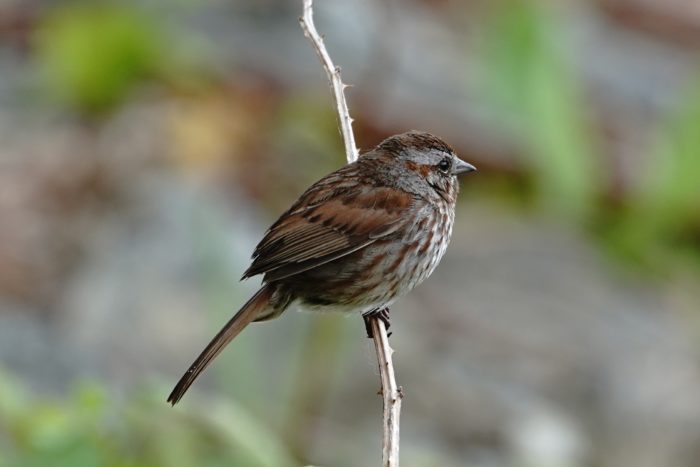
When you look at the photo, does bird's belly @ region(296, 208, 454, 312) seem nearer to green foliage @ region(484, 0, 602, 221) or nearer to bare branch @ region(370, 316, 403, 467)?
bare branch @ region(370, 316, 403, 467)

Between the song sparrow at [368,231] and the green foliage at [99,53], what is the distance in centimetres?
455

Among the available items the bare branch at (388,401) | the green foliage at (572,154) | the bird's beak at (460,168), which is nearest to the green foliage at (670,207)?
the green foliage at (572,154)

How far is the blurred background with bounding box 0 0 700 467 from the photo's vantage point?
246 inches

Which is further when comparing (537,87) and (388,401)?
(537,87)

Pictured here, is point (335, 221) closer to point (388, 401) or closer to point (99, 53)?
point (388, 401)

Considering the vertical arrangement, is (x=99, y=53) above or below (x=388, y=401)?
above

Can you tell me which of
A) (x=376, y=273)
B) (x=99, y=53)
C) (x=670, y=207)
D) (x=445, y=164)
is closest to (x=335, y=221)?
(x=376, y=273)

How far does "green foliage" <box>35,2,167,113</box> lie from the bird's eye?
179 inches

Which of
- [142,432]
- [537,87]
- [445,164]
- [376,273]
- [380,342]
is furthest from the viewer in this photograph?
[537,87]

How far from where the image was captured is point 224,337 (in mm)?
4043

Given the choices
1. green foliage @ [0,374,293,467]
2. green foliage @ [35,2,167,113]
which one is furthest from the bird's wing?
green foliage @ [35,2,167,113]

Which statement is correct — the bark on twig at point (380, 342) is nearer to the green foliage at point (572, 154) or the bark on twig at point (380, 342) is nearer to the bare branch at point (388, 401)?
the bare branch at point (388, 401)

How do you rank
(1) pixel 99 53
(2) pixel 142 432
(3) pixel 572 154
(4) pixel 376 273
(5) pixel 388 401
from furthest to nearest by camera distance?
1. (1) pixel 99 53
2. (3) pixel 572 154
3. (4) pixel 376 273
4. (2) pixel 142 432
5. (5) pixel 388 401

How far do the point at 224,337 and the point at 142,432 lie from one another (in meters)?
0.51
